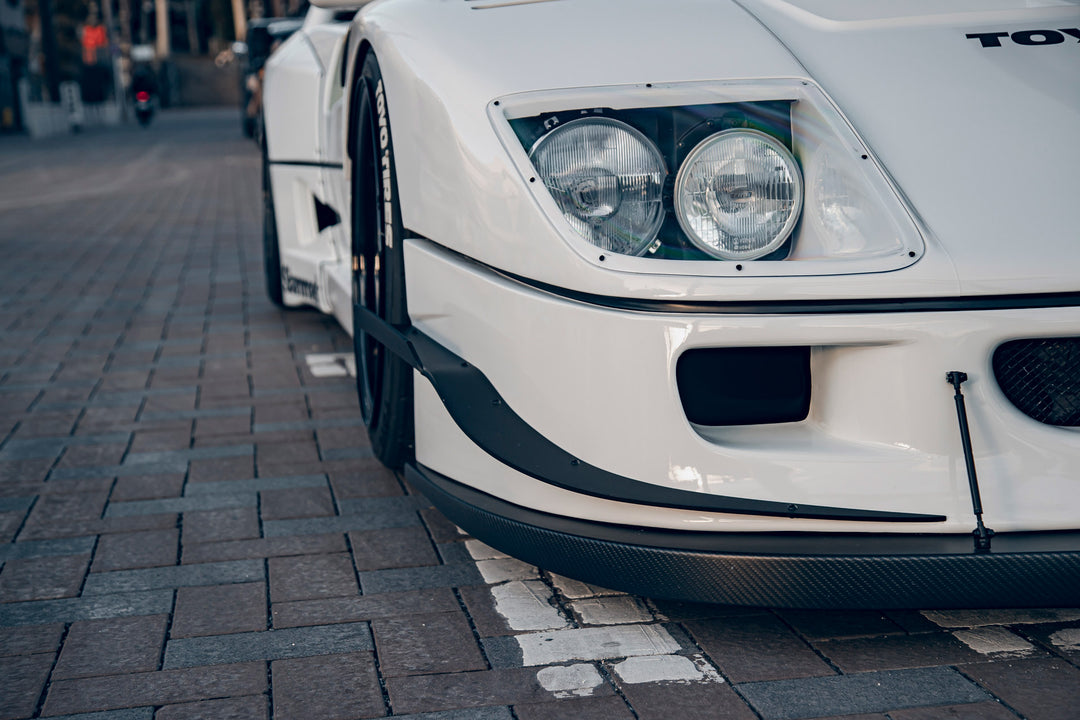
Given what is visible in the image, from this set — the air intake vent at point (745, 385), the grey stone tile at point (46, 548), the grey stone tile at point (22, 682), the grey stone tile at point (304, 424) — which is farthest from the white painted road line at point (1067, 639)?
the grey stone tile at point (304, 424)

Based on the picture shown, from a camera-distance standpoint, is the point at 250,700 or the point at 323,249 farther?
the point at 323,249

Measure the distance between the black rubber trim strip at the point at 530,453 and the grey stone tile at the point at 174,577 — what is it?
1.84 feet

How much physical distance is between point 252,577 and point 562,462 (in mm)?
796

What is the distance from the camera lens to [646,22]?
6.54 feet

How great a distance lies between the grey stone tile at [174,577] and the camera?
7.50 feet

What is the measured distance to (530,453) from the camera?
191cm

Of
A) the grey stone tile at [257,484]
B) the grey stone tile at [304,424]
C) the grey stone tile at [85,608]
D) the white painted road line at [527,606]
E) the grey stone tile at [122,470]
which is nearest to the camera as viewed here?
the white painted road line at [527,606]

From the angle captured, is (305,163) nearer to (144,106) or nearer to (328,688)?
(328,688)

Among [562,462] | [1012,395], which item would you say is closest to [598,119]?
[562,462]

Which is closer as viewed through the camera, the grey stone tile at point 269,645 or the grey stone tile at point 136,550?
the grey stone tile at point 269,645

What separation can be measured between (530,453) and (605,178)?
1.50 ft

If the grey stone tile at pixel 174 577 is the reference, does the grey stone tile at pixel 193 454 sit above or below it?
below

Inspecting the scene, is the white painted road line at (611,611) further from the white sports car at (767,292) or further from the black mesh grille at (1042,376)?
the black mesh grille at (1042,376)

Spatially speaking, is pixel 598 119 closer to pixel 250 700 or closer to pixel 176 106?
pixel 250 700
